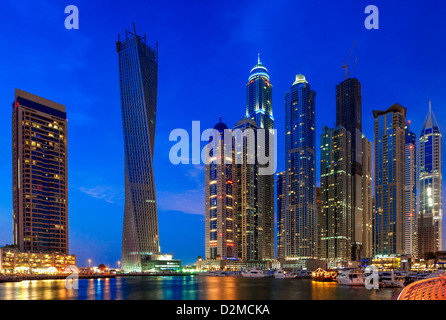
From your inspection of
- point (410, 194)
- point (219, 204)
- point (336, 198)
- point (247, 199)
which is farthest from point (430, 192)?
point (219, 204)

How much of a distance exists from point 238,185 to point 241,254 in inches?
1179

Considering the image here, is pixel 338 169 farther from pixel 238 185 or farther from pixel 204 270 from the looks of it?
pixel 204 270

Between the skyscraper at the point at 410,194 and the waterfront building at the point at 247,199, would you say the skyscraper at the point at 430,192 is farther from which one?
the waterfront building at the point at 247,199

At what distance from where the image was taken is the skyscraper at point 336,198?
18462 cm

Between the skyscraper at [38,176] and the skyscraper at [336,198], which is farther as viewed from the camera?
the skyscraper at [336,198]

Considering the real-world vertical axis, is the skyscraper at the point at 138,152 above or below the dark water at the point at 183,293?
above

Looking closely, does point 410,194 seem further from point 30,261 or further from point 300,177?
point 30,261

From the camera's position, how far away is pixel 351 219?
643 feet

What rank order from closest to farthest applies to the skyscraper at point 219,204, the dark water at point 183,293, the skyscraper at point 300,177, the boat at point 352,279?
the dark water at point 183,293, the boat at point 352,279, the skyscraper at point 219,204, the skyscraper at point 300,177

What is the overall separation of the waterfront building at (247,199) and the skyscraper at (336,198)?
37109mm

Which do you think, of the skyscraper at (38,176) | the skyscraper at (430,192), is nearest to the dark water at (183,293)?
the skyscraper at (38,176)

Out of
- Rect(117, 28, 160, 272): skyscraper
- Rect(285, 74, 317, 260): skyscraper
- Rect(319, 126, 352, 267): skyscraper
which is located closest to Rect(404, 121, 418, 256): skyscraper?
Rect(319, 126, 352, 267): skyscraper

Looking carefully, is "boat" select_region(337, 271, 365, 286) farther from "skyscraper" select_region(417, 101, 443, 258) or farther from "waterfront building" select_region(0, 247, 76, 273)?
"skyscraper" select_region(417, 101, 443, 258)
